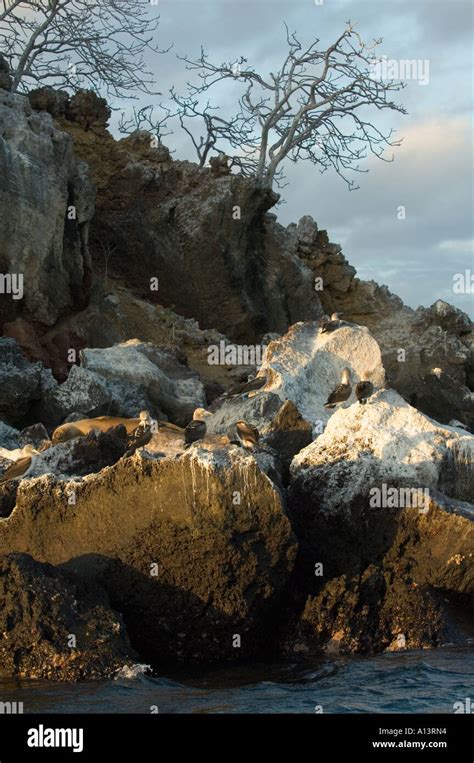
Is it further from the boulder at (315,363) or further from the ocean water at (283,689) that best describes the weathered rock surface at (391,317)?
the ocean water at (283,689)

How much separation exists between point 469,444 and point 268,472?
2.52 meters

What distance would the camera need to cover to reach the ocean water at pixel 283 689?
9.55 m

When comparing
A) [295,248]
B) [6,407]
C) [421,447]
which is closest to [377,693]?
[421,447]

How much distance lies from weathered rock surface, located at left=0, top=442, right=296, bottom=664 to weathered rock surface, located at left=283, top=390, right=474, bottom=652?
1.93 feet

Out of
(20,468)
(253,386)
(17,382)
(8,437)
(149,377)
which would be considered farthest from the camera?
(149,377)

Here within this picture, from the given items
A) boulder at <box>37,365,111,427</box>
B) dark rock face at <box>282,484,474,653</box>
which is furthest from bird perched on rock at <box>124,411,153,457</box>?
boulder at <box>37,365,111,427</box>

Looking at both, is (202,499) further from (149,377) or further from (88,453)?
(149,377)

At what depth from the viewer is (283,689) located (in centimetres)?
1013

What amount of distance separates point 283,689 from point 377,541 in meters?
1.99

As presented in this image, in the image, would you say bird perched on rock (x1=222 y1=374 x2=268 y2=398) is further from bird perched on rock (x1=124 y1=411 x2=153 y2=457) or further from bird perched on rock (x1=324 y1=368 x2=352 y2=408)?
bird perched on rock (x1=124 y1=411 x2=153 y2=457)

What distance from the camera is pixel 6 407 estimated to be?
1596 centimetres
